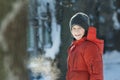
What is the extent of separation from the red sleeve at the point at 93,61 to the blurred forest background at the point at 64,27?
350 millimetres

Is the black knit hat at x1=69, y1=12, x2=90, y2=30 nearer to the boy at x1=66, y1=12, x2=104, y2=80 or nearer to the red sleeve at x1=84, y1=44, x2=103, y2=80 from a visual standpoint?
the boy at x1=66, y1=12, x2=104, y2=80

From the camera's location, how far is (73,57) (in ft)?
9.20

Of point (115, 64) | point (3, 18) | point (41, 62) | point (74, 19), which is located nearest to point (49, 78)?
point (41, 62)

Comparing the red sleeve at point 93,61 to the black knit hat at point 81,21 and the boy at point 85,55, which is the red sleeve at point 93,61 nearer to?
the boy at point 85,55

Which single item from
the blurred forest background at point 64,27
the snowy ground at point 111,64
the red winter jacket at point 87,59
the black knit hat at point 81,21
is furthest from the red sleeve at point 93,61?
the snowy ground at point 111,64

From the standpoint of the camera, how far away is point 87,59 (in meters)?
2.73

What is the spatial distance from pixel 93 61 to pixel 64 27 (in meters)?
2.16

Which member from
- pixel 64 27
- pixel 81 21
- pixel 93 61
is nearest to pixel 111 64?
pixel 64 27

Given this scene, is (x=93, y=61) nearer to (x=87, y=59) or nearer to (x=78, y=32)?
(x=87, y=59)

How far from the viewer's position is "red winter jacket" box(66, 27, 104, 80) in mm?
2693

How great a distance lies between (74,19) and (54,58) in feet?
6.97

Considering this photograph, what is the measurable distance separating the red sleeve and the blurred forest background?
350 millimetres

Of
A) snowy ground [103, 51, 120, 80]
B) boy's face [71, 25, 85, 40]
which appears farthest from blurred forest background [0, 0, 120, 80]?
boy's face [71, 25, 85, 40]

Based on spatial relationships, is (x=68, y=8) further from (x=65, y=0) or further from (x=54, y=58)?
(x=54, y=58)
